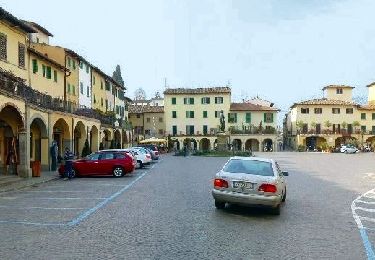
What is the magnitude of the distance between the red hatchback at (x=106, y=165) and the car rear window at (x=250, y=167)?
1290cm

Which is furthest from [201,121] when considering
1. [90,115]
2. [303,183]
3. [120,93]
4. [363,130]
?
[303,183]

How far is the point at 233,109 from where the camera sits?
3494 inches

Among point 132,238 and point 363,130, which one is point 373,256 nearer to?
point 132,238

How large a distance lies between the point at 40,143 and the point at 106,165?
6.41 meters

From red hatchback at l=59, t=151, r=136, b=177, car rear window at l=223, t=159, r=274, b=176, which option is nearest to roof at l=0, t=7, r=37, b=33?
red hatchback at l=59, t=151, r=136, b=177

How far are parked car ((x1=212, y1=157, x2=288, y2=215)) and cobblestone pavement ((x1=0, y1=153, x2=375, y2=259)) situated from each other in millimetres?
462

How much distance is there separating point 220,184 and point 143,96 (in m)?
147

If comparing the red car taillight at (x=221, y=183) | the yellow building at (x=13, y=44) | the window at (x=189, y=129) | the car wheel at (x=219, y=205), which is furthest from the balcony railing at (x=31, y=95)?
the window at (x=189, y=129)

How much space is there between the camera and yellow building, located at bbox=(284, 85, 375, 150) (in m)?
90.9

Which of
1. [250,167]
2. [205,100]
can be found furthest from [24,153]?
[205,100]

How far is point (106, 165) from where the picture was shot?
2564 centimetres

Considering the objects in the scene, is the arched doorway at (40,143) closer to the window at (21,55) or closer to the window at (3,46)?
the window at (21,55)

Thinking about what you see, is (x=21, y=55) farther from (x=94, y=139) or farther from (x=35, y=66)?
(x=94, y=139)

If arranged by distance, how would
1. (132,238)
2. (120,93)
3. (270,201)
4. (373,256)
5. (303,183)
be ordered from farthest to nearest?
(120,93), (303,183), (270,201), (132,238), (373,256)
